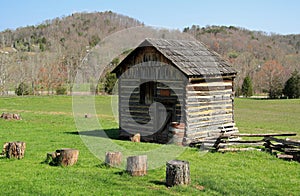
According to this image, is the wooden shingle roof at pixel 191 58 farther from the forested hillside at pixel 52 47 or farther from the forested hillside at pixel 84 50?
the forested hillside at pixel 52 47

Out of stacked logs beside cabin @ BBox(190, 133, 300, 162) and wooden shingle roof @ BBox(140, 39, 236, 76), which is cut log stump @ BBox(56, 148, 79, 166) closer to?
stacked logs beside cabin @ BBox(190, 133, 300, 162)

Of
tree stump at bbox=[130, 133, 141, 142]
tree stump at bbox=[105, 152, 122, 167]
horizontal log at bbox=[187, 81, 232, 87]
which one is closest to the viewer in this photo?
tree stump at bbox=[105, 152, 122, 167]

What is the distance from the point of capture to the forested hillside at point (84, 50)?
7038cm

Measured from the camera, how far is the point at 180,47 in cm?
2125

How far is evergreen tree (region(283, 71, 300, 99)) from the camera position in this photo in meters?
63.3

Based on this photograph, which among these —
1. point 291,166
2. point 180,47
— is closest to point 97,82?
point 180,47

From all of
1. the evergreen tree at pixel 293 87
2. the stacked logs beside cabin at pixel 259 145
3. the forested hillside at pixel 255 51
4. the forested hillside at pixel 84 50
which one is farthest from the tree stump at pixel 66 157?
the forested hillside at pixel 255 51

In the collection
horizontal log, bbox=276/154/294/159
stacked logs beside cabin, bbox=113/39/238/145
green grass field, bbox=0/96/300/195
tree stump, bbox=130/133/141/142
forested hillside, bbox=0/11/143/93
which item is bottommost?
green grass field, bbox=0/96/300/195

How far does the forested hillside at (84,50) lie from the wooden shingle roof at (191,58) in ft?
147

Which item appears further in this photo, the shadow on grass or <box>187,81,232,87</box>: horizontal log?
the shadow on grass

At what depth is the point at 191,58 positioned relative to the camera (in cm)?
2036

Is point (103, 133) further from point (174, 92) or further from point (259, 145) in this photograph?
point (259, 145)

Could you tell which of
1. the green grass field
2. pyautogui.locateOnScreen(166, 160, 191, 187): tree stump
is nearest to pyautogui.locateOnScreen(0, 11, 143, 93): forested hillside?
the green grass field

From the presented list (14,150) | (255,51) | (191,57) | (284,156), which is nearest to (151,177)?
(14,150)
